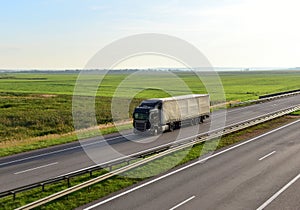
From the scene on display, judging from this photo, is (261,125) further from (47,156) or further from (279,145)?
(47,156)

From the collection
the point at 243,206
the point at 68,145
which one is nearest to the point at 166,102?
the point at 68,145

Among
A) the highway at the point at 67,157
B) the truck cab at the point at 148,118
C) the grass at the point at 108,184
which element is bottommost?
the highway at the point at 67,157

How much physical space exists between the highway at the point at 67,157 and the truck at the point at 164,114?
3.28 feet

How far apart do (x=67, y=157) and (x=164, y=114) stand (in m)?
11.6

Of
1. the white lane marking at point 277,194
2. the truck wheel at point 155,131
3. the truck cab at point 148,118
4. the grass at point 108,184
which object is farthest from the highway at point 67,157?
the white lane marking at point 277,194

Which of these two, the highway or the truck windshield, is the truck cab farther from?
the highway

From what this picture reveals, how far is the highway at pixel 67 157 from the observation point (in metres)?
20.7

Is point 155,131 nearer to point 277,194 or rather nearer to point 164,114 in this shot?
point 164,114

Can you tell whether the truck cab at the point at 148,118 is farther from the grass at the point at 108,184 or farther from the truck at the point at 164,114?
the grass at the point at 108,184

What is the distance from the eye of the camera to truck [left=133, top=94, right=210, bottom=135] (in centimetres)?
3306

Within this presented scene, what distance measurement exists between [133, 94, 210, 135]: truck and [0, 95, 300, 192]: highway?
1.00 meters

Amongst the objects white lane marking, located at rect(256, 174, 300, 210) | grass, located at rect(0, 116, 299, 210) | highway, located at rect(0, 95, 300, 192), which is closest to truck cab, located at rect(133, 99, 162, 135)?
highway, located at rect(0, 95, 300, 192)

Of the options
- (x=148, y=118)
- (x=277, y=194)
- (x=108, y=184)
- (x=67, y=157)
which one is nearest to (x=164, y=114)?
(x=148, y=118)

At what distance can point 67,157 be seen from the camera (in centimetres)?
2548
